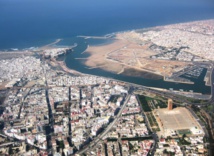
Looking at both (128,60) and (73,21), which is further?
(73,21)

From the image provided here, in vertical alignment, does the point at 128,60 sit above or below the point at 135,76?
above

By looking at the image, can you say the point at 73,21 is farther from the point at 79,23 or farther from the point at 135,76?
the point at 135,76

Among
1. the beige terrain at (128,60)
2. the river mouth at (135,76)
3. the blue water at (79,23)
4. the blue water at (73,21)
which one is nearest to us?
the river mouth at (135,76)

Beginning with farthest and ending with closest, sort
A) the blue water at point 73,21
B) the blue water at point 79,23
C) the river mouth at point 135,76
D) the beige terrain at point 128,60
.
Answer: the blue water at point 73,21, the blue water at point 79,23, the beige terrain at point 128,60, the river mouth at point 135,76

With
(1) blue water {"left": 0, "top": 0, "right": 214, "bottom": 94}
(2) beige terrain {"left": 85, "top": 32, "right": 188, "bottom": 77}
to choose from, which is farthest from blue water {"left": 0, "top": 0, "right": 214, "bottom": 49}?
(2) beige terrain {"left": 85, "top": 32, "right": 188, "bottom": 77}

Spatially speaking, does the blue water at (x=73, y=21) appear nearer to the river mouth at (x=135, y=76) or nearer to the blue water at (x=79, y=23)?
the blue water at (x=79, y=23)

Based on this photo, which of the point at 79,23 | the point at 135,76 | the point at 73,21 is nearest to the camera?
the point at 135,76

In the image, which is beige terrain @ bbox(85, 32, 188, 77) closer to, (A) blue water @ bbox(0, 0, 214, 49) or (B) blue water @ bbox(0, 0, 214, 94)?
(B) blue water @ bbox(0, 0, 214, 94)

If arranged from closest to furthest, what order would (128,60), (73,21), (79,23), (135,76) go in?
(135,76)
(128,60)
(79,23)
(73,21)

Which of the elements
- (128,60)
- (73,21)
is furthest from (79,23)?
(128,60)

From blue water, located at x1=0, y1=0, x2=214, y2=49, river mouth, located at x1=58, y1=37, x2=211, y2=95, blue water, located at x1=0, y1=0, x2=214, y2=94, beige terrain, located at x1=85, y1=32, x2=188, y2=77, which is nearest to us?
river mouth, located at x1=58, y1=37, x2=211, y2=95

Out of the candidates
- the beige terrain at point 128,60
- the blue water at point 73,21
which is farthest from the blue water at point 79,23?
the beige terrain at point 128,60
